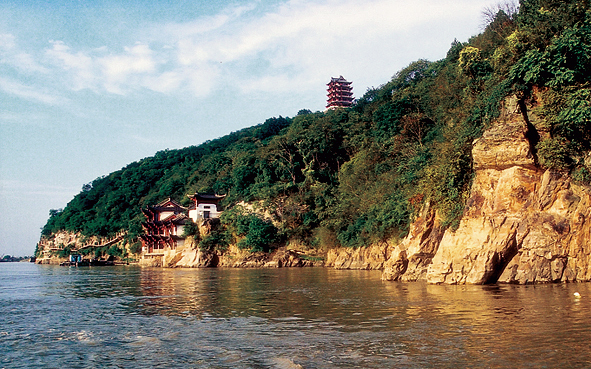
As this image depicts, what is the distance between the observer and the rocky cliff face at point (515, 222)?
19766 mm

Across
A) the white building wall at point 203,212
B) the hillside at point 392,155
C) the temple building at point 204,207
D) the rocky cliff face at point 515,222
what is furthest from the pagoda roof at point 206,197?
the rocky cliff face at point 515,222

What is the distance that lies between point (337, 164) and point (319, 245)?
46.1 ft

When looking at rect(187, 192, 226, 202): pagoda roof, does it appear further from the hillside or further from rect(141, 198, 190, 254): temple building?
rect(141, 198, 190, 254): temple building

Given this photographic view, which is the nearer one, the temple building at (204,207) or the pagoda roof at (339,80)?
the temple building at (204,207)

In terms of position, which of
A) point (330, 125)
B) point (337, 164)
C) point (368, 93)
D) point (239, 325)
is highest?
point (368, 93)

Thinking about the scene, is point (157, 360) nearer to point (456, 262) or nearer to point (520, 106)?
point (456, 262)

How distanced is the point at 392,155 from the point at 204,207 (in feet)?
87.8

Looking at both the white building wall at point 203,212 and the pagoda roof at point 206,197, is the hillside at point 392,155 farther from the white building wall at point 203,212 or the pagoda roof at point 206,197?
the white building wall at point 203,212

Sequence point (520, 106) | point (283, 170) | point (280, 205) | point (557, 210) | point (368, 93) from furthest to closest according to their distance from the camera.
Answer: point (368, 93), point (283, 170), point (280, 205), point (520, 106), point (557, 210)

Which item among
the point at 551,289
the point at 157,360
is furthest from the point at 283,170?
the point at 157,360

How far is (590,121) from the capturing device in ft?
68.3

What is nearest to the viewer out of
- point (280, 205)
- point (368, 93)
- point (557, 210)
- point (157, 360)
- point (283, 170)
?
point (157, 360)

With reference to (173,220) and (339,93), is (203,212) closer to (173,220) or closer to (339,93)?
(173,220)

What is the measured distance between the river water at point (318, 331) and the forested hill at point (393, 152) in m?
7.56
